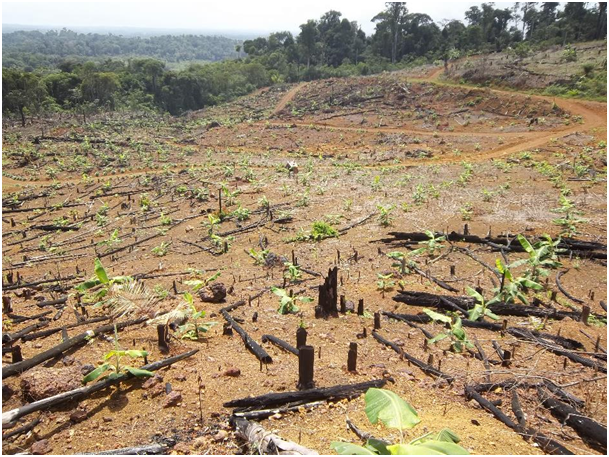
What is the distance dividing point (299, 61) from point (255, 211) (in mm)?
58918

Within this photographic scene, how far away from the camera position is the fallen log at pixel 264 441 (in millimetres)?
3849

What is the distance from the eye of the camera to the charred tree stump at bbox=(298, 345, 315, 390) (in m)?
5.16

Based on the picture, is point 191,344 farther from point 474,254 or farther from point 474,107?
point 474,107

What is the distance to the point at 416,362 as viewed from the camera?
6164 mm

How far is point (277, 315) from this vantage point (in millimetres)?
8094

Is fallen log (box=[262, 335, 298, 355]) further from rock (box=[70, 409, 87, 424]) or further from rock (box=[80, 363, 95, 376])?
rock (box=[70, 409, 87, 424])

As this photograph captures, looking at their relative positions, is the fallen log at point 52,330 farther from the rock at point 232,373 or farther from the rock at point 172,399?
the rock at point 232,373

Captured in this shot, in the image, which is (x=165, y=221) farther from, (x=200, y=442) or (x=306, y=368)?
(x=200, y=442)

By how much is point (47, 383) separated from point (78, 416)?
63 centimetres

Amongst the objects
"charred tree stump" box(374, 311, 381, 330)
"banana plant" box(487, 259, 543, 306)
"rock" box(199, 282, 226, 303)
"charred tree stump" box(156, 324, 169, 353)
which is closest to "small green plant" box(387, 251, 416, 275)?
"banana plant" box(487, 259, 543, 306)

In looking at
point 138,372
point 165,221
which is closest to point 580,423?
point 138,372

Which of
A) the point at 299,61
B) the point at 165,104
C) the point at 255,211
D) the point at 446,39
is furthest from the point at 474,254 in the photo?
the point at 299,61

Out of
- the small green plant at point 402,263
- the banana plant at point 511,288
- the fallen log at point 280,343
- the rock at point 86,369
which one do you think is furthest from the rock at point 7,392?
the small green plant at point 402,263

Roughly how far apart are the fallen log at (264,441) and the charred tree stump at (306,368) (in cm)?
89
